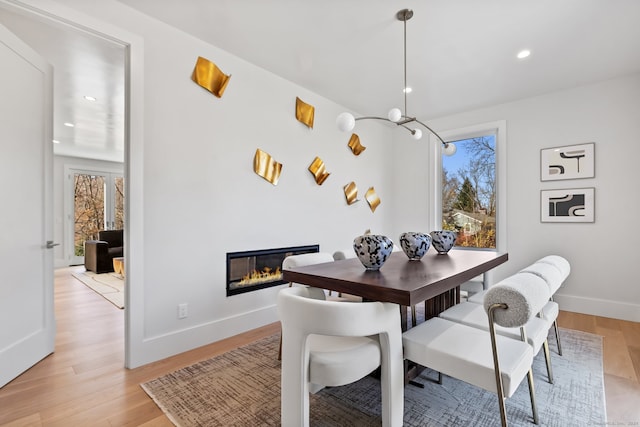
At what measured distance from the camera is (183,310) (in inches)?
94.6

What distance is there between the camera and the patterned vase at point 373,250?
5.59ft

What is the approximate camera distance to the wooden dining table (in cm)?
130

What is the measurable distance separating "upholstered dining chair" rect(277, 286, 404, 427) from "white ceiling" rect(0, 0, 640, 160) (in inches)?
78.8

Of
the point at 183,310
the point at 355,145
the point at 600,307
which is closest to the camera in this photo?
the point at 183,310

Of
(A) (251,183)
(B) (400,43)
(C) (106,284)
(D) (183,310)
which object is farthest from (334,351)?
(C) (106,284)

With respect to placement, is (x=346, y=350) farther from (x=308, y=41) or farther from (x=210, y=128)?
(x=308, y=41)

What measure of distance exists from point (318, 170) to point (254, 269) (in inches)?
53.6

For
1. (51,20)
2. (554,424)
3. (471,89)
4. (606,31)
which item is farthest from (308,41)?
(554,424)

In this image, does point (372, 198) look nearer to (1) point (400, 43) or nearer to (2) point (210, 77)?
(1) point (400, 43)

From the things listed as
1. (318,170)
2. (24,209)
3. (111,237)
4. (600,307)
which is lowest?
(600,307)

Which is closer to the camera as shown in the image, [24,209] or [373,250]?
[373,250]

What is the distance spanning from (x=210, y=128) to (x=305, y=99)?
1.29 metres

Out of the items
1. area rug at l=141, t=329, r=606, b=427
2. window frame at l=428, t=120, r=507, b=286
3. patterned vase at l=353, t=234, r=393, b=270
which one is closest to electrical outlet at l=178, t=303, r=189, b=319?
area rug at l=141, t=329, r=606, b=427

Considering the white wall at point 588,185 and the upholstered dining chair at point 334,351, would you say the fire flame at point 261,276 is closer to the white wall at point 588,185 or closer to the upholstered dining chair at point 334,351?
the upholstered dining chair at point 334,351
